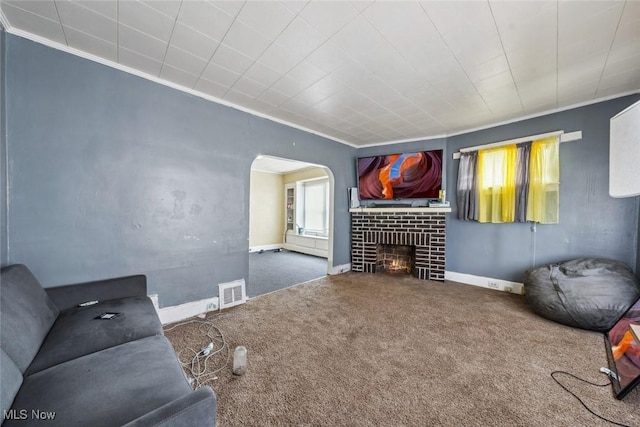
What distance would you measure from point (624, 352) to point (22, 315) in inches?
156

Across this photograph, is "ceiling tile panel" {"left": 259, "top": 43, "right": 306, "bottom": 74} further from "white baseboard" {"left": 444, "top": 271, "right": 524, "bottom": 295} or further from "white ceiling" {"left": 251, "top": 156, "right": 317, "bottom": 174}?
"white baseboard" {"left": 444, "top": 271, "right": 524, "bottom": 295}

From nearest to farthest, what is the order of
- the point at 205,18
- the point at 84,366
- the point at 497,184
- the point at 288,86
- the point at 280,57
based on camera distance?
the point at 84,366, the point at 205,18, the point at 280,57, the point at 288,86, the point at 497,184

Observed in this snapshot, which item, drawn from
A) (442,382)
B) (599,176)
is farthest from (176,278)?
(599,176)

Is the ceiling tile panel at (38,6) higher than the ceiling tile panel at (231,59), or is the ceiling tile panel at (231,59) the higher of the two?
the ceiling tile panel at (38,6)

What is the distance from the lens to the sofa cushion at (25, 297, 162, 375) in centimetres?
124

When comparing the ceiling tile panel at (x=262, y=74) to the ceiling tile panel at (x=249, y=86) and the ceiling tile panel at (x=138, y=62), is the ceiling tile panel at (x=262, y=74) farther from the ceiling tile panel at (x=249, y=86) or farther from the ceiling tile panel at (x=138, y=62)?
the ceiling tile panel at (x=138, y=62)

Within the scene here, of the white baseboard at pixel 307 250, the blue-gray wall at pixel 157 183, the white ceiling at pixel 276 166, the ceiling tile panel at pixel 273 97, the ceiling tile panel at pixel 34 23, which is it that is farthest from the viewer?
the white baseboard at pixel 307 250

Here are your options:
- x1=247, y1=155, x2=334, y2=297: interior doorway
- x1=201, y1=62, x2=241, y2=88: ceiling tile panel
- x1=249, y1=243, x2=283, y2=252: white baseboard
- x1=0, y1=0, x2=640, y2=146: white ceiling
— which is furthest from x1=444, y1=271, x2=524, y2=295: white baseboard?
x1=249, y1=243, x2=283, y2=252: white baseboard

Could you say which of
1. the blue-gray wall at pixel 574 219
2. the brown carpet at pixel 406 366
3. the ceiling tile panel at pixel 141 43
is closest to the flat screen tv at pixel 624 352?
the brown carpet at pixel 406 366

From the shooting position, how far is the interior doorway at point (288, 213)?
625 cm

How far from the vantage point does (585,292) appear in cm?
233

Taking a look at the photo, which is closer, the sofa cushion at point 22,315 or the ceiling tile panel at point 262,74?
the sofa cushion at point 22,315

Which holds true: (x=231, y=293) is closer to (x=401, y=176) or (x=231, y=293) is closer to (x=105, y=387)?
(x=105, y=387)

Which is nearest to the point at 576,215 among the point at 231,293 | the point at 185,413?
the point at 185,413
